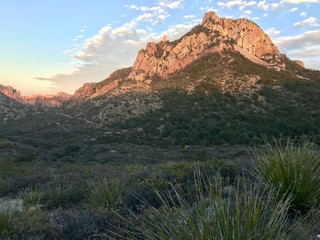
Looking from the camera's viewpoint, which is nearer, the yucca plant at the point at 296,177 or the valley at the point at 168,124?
the yucca plant at the point at 296,177

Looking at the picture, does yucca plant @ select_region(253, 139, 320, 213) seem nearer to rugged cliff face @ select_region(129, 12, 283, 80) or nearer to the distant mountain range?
the distant mountain range

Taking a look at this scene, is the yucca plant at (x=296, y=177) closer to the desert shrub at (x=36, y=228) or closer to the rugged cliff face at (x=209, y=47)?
the desert shrub at (x=36, y=228)

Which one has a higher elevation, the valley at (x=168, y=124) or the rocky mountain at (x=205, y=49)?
the rocky mountain at (x=205, y=49)

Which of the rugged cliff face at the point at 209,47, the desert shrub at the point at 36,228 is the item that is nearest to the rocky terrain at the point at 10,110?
the rugged cliff face at the point at 209,47

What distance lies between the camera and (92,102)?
261 feet

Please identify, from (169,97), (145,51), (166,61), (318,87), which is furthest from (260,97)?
(145,51)

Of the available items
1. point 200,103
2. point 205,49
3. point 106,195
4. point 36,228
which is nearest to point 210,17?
point 205,49

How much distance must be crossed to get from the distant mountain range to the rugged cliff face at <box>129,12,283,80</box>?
0.93ft

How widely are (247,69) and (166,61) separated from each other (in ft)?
83.9

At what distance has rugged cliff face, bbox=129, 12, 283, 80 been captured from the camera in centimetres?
8969

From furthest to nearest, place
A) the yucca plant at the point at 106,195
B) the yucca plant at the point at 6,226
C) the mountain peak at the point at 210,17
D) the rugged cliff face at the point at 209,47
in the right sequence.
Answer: the mountain peak at the point at 210,17 < the rugged cliff face at the point at 209,47 < the yucca plant at the point at 106,195 < the yucca plant at the point at 6,226

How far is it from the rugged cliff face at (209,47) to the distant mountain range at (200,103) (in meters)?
0.28

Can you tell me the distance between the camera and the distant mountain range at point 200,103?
44750 mm

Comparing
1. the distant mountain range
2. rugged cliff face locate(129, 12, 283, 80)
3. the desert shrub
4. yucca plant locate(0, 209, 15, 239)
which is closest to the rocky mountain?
rugged cliff face locate(129, 12, 283, 80)
